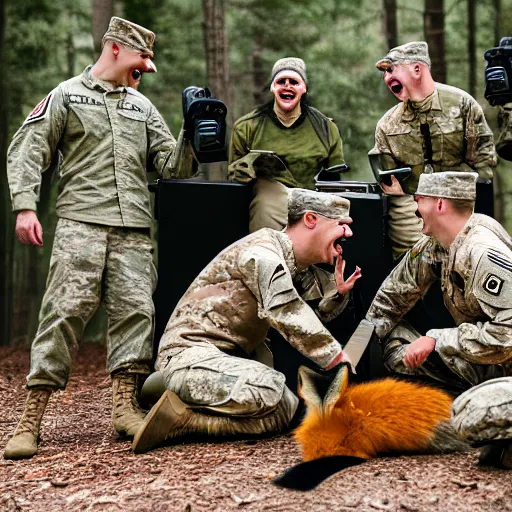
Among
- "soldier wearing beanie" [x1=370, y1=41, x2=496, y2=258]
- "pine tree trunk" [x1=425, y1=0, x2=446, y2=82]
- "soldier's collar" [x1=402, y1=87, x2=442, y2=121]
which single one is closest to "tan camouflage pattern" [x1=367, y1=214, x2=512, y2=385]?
"soldier wearing beanie" [x1=370, y1=41, x2=496, y2=258]

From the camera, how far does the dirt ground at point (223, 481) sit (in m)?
3.35

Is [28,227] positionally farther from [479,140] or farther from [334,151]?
[479,140]

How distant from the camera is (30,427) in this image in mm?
4562

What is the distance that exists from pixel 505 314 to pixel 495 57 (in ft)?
5.74

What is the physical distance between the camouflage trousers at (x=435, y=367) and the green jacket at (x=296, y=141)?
3.45 feet

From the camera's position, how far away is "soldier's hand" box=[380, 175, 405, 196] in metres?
5.28

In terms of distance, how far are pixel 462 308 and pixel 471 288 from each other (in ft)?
0.83

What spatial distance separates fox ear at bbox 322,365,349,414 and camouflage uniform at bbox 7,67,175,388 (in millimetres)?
1175

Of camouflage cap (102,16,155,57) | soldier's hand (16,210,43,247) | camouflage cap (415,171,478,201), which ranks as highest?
camouflage cap (102,16,155,57)

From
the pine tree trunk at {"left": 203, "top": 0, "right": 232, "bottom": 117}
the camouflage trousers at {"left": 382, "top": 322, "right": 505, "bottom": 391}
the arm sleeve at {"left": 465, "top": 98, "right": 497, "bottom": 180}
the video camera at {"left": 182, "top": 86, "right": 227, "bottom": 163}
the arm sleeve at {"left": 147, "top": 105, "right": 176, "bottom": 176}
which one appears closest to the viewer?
the camouflage trousers at {"left": 382, "top": 322, "right": 505, "bottom": 391}

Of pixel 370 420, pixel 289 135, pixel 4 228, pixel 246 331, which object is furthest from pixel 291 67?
pixel 4 228

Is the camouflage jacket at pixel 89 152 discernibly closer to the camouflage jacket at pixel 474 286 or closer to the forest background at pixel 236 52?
the camouflage jacket at pixel 474 286

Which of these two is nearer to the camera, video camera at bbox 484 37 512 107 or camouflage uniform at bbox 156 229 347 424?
camouflage uniform at bbox 156 229 347 424

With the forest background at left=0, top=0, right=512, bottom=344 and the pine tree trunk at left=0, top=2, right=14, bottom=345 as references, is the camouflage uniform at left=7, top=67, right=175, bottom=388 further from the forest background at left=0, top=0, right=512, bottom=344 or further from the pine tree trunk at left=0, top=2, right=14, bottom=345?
the pine tree trunk at left=0, top=2, right=14, bottom=345
